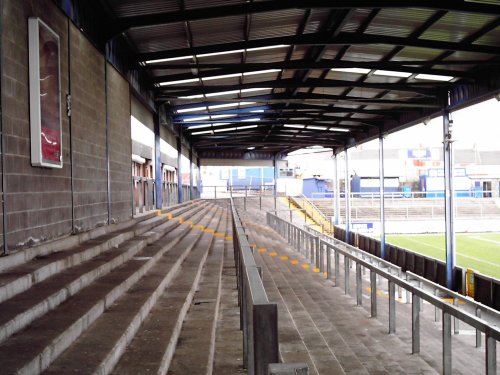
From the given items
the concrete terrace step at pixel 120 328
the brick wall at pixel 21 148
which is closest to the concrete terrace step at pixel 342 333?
the concrete terrace step at pixel 120 328

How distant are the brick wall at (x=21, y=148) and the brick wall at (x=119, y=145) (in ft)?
11.0

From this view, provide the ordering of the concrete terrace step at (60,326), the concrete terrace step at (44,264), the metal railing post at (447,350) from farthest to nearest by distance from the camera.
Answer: the metal railing post at (447,350) → the concrete terrace step at (44,264) → the concrete terrace step at (60,326)

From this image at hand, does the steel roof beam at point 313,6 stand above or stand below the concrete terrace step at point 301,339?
above

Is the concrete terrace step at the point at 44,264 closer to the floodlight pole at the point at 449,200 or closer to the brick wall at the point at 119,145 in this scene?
the brick wall at the point at 119,145

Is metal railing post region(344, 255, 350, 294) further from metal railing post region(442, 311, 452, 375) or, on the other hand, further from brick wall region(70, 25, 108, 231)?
brick wall region(70, 25, 108, 231)

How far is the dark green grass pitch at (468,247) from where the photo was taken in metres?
22.2

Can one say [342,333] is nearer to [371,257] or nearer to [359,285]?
[359,285]

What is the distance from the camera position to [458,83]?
1270 cm

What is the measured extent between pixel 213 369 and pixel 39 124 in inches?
124

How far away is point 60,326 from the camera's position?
3.37 m

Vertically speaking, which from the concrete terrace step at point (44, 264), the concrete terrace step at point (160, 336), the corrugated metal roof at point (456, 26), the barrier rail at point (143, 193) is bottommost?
the concrete terrace step at point (160, 336)

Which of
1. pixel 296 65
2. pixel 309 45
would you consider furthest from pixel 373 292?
pixel 296 65

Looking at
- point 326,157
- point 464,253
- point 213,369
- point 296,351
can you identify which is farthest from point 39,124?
point 326,157

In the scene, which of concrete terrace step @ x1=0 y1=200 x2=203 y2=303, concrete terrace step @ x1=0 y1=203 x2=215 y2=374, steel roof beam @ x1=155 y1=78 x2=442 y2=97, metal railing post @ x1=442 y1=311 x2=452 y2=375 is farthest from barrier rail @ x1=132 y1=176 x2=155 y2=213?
metal railing post @ x1=442 y1=311 x2=452 y2=375
